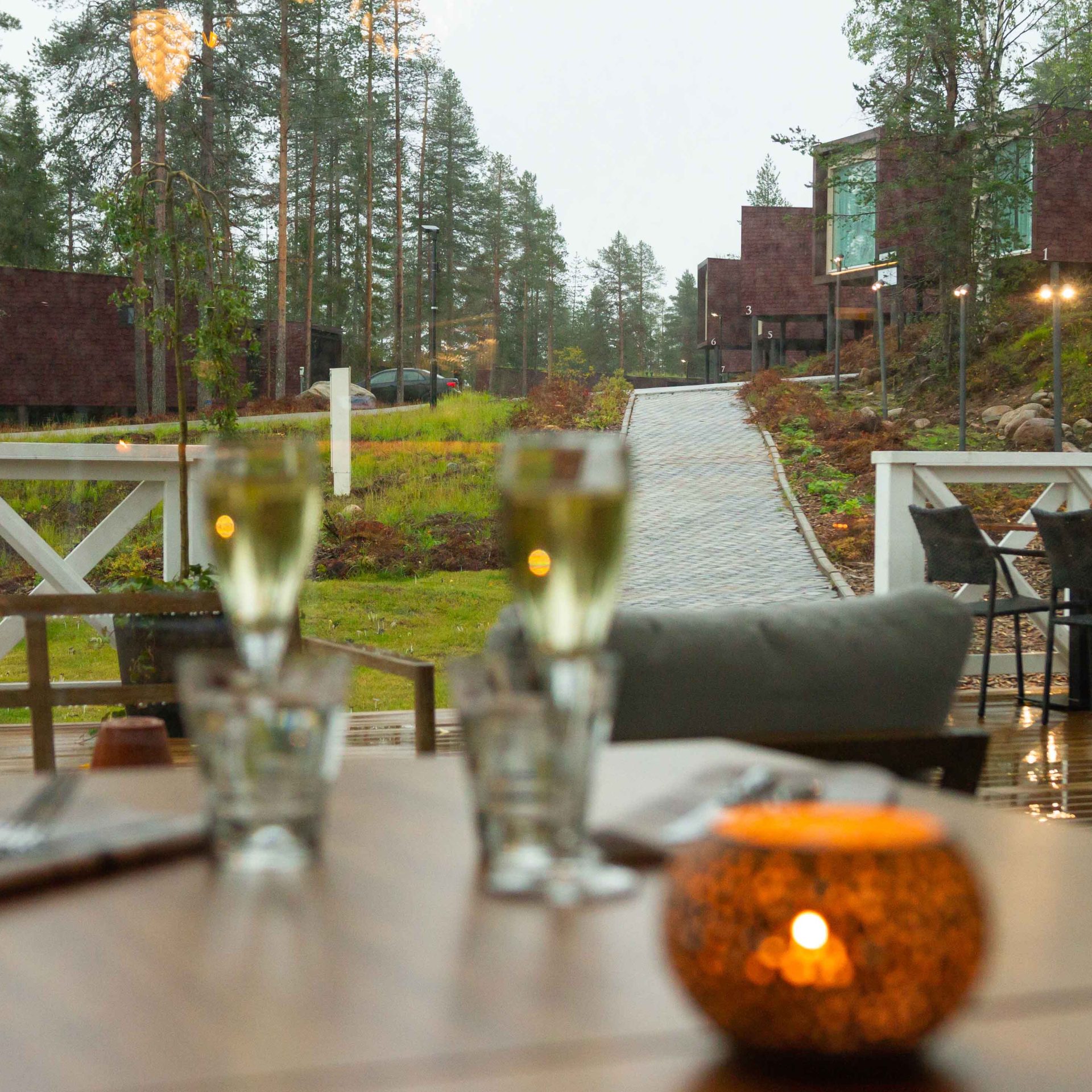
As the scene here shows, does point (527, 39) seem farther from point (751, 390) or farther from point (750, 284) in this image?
point (751, 390)

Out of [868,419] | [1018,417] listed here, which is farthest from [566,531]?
[1018,417]

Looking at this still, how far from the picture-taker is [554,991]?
604 millimetres

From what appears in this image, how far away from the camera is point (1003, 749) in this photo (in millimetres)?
4508

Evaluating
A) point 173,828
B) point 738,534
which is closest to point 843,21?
point 738,534

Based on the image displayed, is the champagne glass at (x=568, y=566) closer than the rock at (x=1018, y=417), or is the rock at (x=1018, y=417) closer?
the champagne glass at (x=568, y=566)

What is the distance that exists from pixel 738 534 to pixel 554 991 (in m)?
5.00

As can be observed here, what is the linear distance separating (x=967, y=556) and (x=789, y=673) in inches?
140

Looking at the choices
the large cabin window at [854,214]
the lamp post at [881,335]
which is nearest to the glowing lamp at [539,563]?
the large cabin window at [854,214]

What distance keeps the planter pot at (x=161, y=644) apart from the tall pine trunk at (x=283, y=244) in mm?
1163

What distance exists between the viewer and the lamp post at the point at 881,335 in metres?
5.36

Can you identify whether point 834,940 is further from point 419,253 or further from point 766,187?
point 766,187

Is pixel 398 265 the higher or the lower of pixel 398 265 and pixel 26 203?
the lower

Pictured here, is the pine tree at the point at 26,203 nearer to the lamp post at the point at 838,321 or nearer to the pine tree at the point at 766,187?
the pine tree at the point at 766,187

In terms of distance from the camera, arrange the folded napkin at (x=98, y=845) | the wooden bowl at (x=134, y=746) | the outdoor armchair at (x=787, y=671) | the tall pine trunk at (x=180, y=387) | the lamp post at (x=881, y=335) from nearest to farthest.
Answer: the folded napkin at (x=98, y=845), the wooden bowl at (x=134, y=746), the outdoor armchair at (x=787, y=671), the tall pine trunk at (x=180, y=387), the lamp post at (x=881, y=335)
